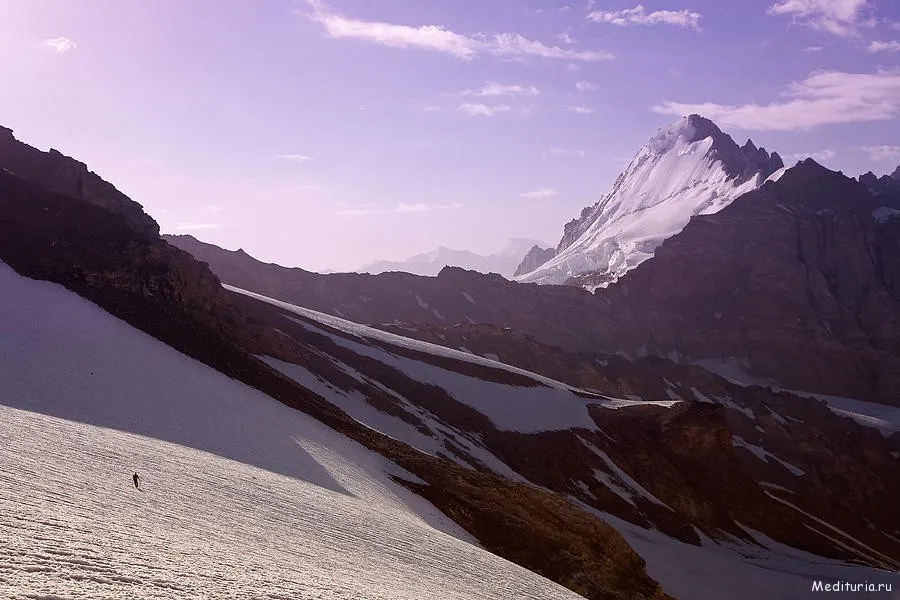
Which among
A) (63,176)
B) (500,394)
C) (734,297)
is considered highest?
(734,297)

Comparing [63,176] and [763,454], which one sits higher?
[63,176]

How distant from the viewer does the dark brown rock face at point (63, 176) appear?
200 ft

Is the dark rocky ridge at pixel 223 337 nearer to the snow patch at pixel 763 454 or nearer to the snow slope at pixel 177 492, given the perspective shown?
the snow slope at pixel 177 492

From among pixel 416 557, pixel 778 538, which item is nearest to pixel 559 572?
pixel 416 557

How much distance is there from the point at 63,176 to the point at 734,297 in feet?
470

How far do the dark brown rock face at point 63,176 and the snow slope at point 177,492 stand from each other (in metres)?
26.4

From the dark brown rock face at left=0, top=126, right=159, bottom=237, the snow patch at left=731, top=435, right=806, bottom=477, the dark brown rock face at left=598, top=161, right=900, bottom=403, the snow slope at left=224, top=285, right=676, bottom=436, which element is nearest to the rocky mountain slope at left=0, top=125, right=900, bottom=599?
the snow slope at left=224, top=285, right=676, bottom=436

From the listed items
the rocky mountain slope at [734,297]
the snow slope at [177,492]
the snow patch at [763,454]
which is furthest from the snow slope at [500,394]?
the rocky mountain slope at [734,297]

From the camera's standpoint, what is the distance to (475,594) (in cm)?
1741

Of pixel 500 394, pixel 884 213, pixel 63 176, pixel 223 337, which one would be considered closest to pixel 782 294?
pixel 884 213

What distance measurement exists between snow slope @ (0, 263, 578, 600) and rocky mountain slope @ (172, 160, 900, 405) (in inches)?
3706

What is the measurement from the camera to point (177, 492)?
17031 millimetres

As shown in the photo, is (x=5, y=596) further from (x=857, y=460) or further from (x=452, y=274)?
(x=452, y=274)

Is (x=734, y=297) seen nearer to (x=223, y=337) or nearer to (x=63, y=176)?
(x=63, y=176)
